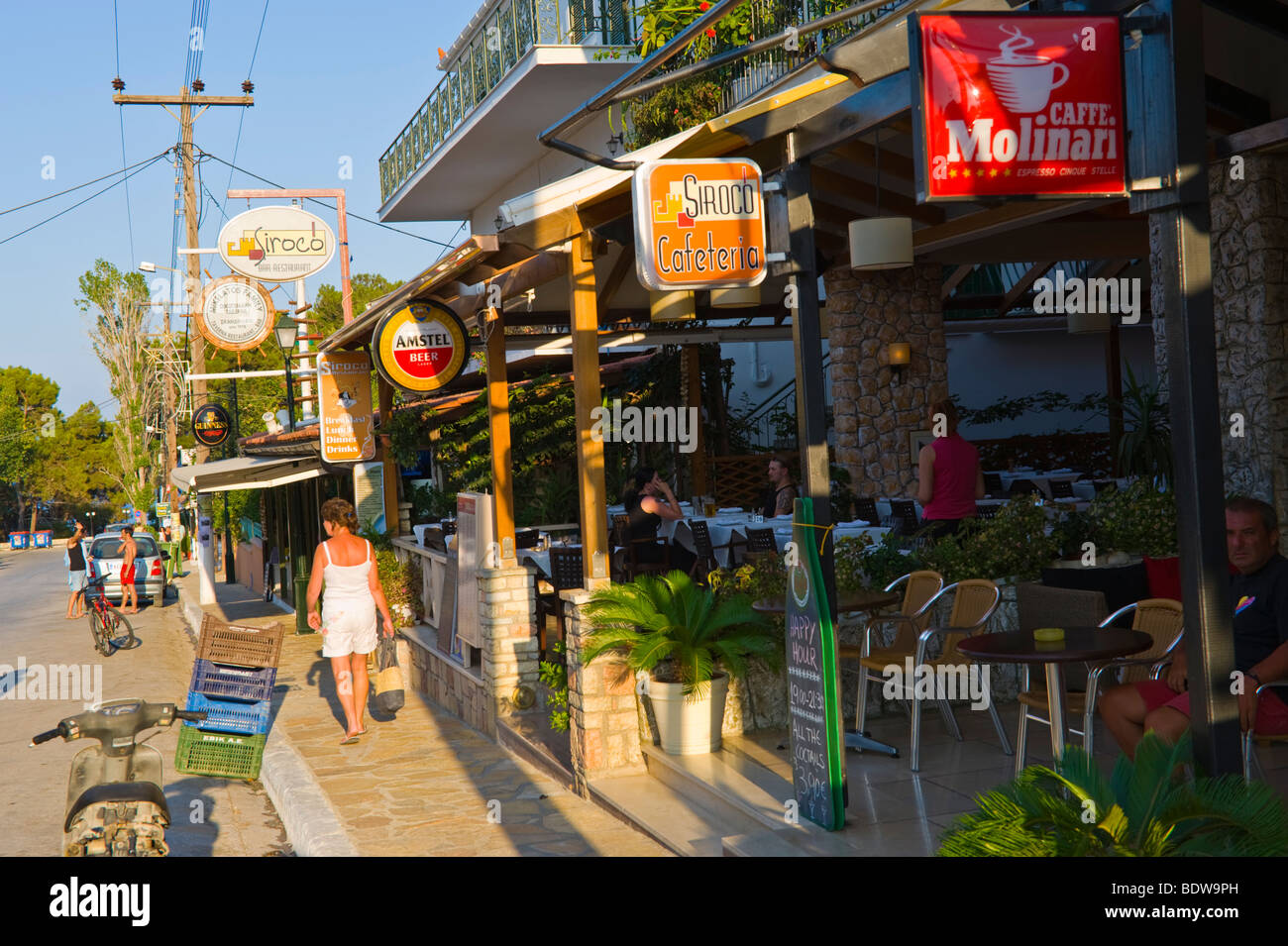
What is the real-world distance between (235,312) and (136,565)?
678 centimetres

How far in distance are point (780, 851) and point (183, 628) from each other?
18.1 meters

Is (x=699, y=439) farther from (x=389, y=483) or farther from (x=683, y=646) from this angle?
(x=683, y=646)

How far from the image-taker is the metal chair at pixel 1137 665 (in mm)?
5059

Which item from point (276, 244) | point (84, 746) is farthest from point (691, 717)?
point (276, 244)

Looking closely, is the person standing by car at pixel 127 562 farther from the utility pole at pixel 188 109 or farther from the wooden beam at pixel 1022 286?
the wooden beam at pixel 1022 286

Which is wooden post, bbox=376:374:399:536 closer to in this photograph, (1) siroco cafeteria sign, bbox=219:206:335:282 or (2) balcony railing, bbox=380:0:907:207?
(2) balcony railing, bbox=380:0:907:207

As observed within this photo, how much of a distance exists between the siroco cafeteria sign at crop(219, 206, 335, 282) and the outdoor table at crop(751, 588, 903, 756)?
15.8 metres

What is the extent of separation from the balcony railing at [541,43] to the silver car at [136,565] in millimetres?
9153

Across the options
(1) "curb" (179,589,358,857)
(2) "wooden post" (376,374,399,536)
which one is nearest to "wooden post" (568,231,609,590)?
(1) "curb" (179,589,358,857)

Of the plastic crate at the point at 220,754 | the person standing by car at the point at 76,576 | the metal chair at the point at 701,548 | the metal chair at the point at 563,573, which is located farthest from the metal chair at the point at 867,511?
the person standing by car at the point at 76,576

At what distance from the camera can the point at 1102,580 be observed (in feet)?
21.8

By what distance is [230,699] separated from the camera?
7.96 meters

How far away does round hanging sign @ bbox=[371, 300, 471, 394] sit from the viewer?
10.4 meters
